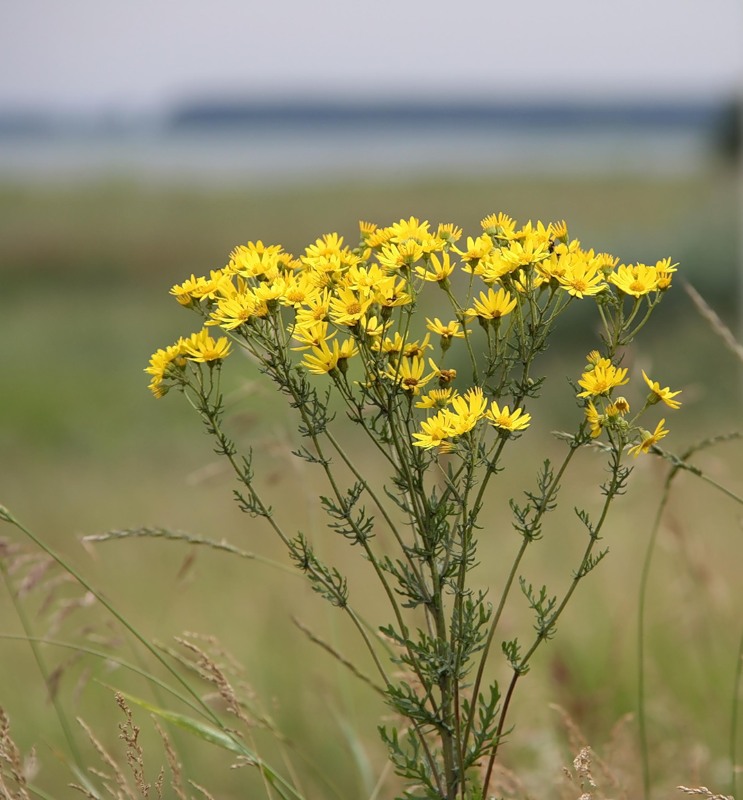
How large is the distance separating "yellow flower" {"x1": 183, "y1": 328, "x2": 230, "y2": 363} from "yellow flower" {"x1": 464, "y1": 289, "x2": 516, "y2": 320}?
441 millimetres

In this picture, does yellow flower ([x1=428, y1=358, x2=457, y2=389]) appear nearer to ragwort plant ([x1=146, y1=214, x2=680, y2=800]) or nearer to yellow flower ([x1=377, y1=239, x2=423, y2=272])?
ragwort plant ([x1=146, y1=214, x2=680, y2=800])

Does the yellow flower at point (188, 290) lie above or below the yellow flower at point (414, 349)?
below

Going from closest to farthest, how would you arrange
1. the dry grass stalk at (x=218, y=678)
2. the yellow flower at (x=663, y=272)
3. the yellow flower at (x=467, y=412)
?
1. the yellow flower at (x=467, y=412)
2. the yellow flower at (x=663, y=272)
3. the dry grass stalk at (x=218, y=678)

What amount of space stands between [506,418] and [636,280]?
0.36 m

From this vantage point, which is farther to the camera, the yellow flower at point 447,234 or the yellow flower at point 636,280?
the yellow flower at point 447,234

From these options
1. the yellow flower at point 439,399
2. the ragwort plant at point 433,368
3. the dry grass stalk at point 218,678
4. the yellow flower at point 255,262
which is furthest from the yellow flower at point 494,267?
the dry grass stalk at point 218,678

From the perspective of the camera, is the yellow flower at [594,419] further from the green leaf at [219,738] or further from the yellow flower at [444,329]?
the green leaf at [219,738]

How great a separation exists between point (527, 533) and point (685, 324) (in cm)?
1283

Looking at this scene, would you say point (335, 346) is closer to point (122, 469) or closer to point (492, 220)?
point (492, 220)

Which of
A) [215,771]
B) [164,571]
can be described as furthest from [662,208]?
[215,771]

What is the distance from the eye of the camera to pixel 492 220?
5.60 ft

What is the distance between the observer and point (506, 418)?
60.2 inches

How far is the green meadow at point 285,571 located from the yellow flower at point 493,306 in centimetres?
75

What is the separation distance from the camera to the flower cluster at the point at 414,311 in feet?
5.07
